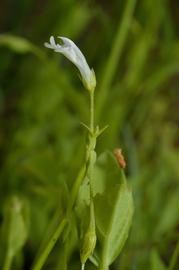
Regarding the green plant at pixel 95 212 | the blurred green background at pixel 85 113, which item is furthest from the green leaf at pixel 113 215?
the blurred green background at pixel 85 113

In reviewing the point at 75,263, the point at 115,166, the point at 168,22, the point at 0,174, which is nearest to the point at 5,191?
the point at 0,174

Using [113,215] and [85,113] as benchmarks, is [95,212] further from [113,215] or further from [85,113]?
[85,113]

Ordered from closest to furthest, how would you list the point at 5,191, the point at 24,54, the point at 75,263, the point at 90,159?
the point at 90,159 < the point at 75,263 < the point at 5,191 < the point at 24,54

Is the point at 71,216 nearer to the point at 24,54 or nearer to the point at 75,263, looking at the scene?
the point at 75,263

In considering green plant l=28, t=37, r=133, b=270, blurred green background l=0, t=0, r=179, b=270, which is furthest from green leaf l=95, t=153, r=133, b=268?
blurred green background l=0, t=0, r=179, b=270

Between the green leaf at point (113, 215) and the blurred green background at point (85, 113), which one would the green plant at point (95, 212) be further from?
the blurred green background at point (85, 113)

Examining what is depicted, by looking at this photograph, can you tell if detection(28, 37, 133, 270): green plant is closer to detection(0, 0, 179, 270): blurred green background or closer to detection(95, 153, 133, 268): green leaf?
detection(95, 153, 133, 268): green leaf
